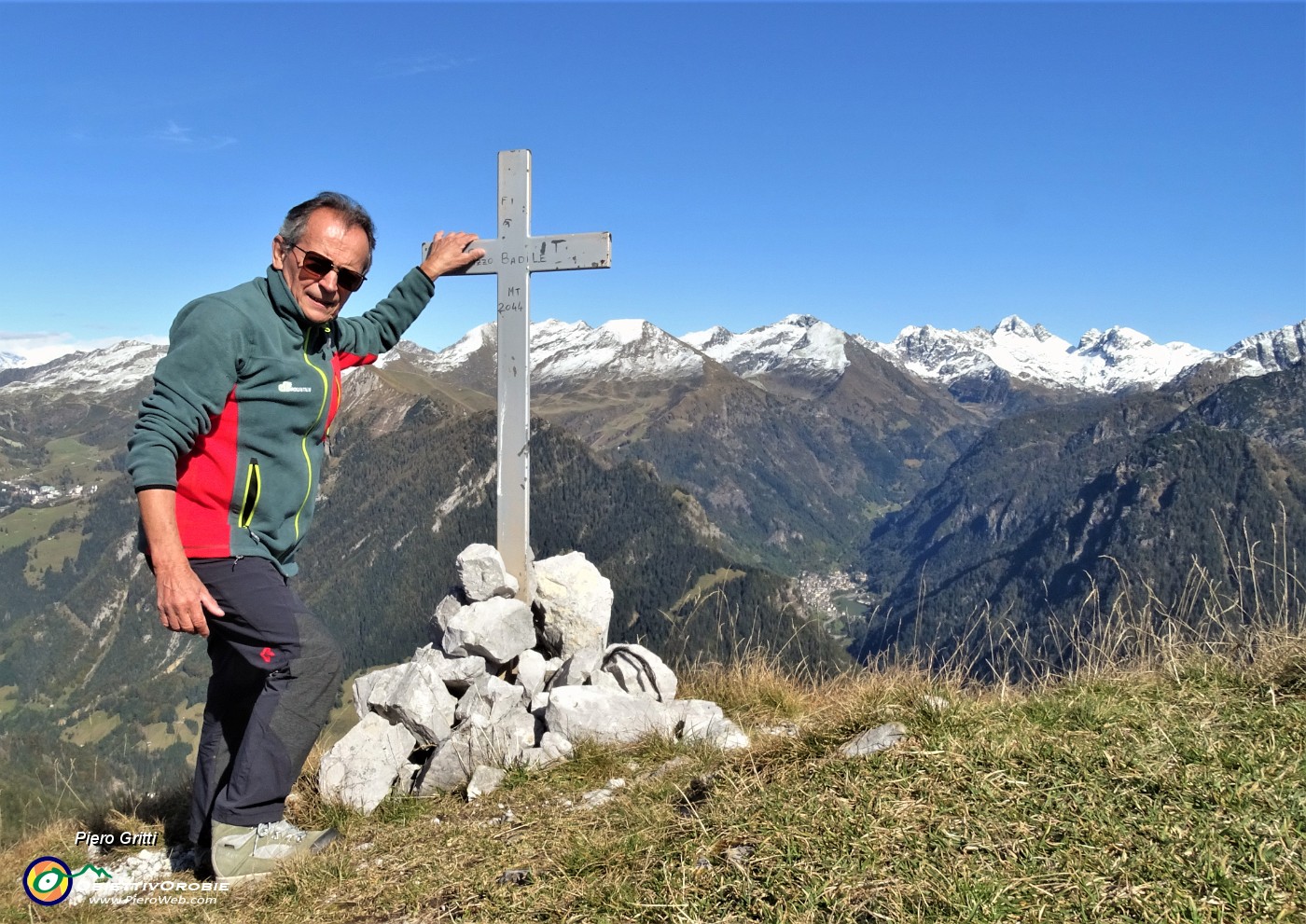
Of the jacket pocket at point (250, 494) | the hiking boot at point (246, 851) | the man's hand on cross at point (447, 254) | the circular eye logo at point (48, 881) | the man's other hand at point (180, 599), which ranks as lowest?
the circular eye logo at point (48, 881)

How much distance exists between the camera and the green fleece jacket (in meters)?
4.50

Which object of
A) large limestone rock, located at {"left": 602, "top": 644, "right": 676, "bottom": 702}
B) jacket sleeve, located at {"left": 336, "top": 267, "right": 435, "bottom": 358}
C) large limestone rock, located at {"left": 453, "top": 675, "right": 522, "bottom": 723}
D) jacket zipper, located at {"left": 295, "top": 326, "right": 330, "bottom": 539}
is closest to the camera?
jacket zipper, located at {"left": 295, "top": 326, "right": 330, "bottom": 539}

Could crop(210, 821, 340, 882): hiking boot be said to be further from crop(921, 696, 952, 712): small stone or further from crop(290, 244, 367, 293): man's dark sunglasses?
crop(921, 696, 952, 712): small stone

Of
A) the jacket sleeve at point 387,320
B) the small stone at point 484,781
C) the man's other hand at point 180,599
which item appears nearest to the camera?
the man's other hand at point 180,599

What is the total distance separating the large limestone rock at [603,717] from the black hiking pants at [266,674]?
2092 mm

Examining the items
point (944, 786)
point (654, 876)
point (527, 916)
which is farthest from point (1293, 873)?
point (527, 916)

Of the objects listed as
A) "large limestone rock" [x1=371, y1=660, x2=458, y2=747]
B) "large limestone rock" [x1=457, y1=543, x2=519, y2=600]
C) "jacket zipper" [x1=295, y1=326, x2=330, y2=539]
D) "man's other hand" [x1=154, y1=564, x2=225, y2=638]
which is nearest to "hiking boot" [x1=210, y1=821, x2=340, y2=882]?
"man's other hand" [x1=154, y1=564, x2=225, y2=638]

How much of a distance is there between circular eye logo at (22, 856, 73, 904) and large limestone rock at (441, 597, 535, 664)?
139 inches

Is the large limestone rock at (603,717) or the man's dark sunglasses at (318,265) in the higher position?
the man's dark sunglasses at (318,265)

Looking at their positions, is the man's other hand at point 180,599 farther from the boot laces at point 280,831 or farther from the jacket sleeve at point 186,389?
the boot laces at point 280,831

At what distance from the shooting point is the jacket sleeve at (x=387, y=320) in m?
6.08

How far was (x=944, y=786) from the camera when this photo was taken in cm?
436

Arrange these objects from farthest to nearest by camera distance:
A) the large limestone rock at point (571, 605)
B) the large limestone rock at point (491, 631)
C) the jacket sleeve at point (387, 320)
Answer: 1. the large limestone rock at point (571, 605)
2. the large limestone rock at point (491, 631)
3. the jacket sleeve at point (387, 320)

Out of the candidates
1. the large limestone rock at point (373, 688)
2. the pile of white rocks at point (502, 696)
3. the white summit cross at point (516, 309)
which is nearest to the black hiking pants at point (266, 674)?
the pile of white rocks at point (502, 696)
